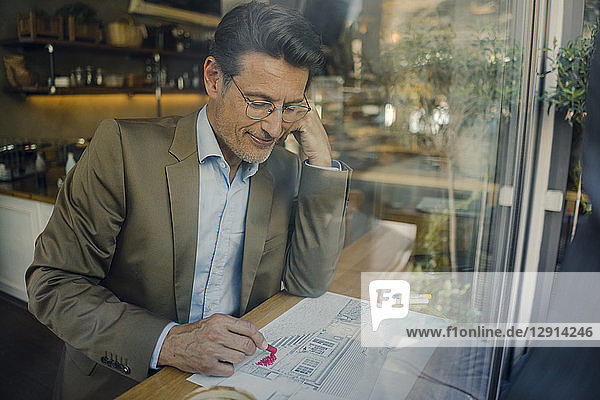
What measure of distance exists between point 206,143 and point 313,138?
0.67 feet

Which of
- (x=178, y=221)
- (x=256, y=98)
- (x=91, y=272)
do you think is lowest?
(x=91, y=272)

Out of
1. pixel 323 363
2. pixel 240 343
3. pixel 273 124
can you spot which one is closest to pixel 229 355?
pixel 240 343

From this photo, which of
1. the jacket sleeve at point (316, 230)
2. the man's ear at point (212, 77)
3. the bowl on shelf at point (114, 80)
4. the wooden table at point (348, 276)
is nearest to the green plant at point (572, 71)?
the wooden table at point (348, 276)

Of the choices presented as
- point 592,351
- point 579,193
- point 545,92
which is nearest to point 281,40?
point 592,351

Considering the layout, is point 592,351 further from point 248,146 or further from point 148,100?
point 148,100

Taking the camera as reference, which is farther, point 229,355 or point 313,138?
point 313,138

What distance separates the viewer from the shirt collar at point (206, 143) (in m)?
0.77

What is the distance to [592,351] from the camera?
2.08 feet

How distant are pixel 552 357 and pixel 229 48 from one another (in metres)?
0.71

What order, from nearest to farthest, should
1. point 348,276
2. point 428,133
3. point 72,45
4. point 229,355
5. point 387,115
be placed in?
point 72,45
point 229,355
point 348,276
point 387,115
point 428,133

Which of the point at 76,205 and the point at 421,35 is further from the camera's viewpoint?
the point at 421,35

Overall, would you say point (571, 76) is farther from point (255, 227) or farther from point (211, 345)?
point (211, 345)

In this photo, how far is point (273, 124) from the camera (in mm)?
748

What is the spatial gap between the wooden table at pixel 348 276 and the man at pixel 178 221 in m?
0.03
